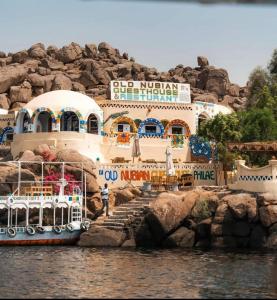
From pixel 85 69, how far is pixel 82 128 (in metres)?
32.4

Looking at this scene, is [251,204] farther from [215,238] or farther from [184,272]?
[184,272]

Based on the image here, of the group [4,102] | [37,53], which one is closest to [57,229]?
[4,102]

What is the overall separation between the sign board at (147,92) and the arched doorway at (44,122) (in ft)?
20.4

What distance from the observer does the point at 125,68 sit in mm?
81688

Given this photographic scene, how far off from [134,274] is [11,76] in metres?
53.7

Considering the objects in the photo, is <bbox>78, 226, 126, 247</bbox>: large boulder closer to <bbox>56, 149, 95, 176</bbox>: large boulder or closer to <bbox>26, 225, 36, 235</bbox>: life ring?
<bbox>26, 225, 36, 235</bbox>: life ring

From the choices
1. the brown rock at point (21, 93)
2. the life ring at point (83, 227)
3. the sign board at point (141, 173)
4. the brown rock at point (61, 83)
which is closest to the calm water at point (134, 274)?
the life ring at point (83, 227)

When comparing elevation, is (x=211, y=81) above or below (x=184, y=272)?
above

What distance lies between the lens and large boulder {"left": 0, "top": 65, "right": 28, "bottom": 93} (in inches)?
2741

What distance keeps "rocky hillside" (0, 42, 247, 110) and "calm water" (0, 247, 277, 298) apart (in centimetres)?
A: 4218

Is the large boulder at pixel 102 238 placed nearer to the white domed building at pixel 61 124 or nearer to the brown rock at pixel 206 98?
the white domed building at pixel 61 124

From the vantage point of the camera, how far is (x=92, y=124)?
4969 cm

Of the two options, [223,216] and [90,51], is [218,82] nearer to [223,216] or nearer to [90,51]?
[90,51]

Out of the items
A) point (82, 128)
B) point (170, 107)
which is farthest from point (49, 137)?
point (170, 107)
